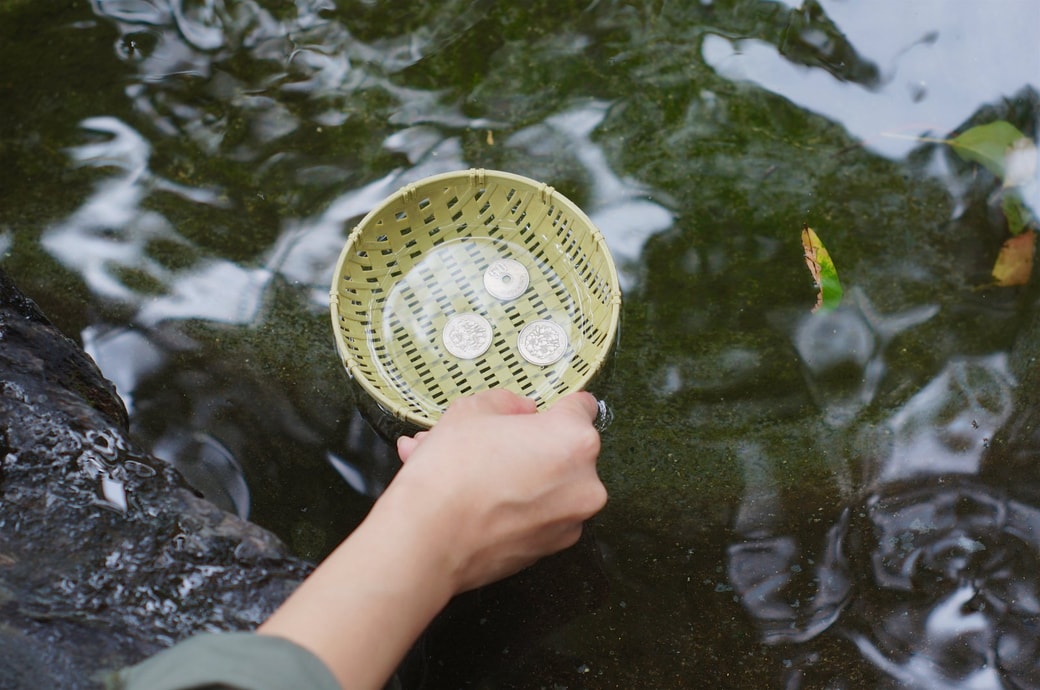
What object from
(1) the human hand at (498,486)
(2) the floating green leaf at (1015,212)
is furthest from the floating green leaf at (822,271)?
(1) the human hand at (498,486)

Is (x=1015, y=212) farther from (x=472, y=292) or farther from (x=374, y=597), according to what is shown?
(x=374, y=597)

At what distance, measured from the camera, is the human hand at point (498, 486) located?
1.56m

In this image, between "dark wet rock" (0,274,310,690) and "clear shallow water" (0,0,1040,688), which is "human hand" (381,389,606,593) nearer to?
"dark wet rock" (0,274,310,690)

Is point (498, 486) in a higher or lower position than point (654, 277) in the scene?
higher

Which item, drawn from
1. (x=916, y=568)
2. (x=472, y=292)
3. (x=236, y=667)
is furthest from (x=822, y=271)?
(x=236, y=667)

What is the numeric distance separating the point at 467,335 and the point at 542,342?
0.73 ft

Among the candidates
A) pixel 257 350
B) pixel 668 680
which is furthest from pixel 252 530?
pixel 668 680

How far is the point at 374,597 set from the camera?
1.40m

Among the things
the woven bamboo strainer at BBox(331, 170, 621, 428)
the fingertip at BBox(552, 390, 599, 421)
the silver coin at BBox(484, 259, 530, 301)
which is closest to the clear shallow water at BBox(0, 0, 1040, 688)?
the woven bamboo strainer at BBox(331, 170, 621, 428)

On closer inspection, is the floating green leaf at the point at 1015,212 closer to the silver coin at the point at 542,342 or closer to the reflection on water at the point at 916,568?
the reflection on water at the point at 916,568

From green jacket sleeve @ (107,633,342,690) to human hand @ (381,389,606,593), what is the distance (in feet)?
1.12

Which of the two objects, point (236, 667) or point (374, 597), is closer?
point (236, 667)

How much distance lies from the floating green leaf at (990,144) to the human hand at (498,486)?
72.4 inches

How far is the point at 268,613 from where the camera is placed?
5.26 ft
